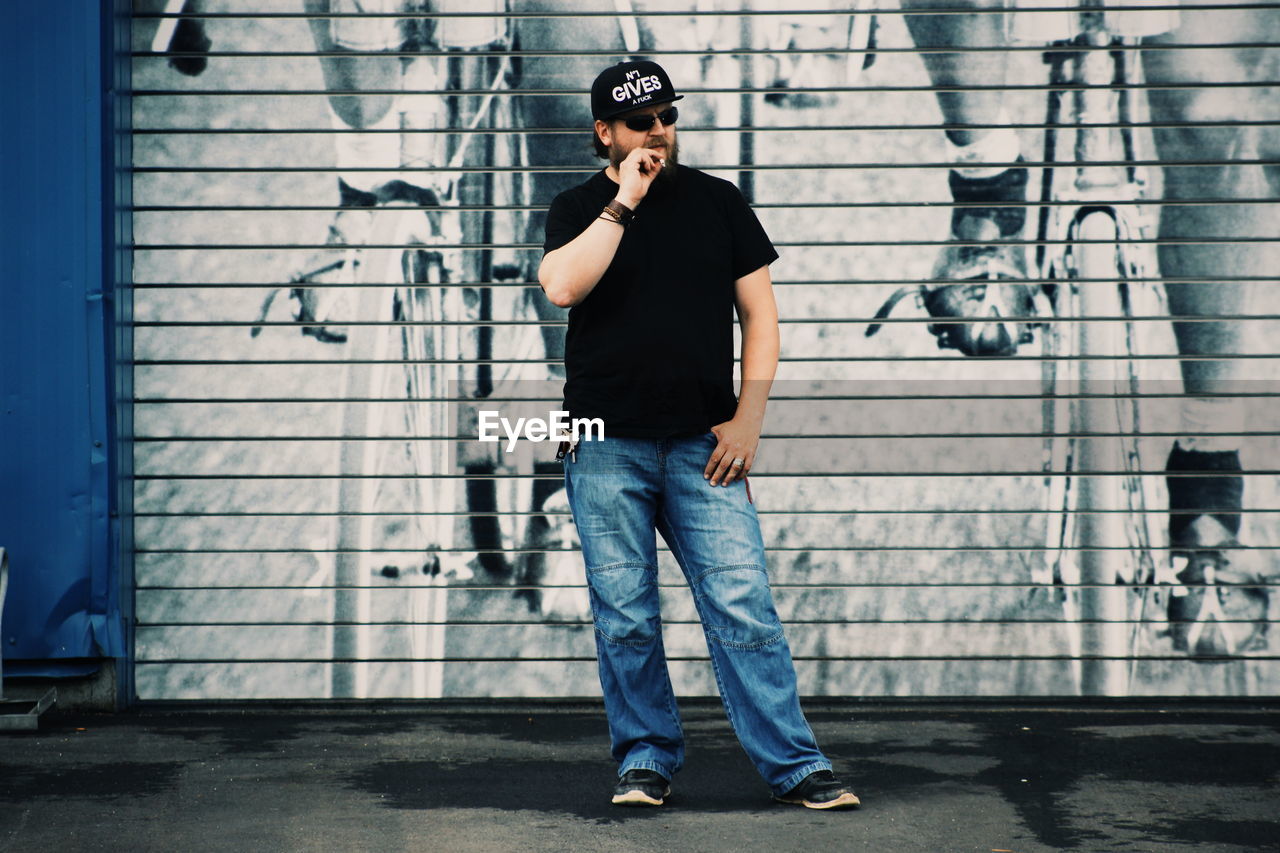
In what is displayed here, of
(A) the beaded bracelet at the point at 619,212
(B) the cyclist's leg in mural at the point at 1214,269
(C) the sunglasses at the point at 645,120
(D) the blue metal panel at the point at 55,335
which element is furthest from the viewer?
(B) the cyclist's leg in mural at the point at 1214,269

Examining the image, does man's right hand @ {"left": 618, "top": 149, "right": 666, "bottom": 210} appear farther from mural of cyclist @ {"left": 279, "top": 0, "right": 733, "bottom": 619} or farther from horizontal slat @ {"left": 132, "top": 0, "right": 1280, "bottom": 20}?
horizontal slat @ {"left": 132, "top": 0, "right": 1280, "bottom": 20}

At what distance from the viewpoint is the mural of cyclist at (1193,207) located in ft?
17.3

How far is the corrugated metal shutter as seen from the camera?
5309 millimetres

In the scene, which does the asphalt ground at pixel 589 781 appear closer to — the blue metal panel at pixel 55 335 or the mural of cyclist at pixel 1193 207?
the blue metal panel at pixel 55 335

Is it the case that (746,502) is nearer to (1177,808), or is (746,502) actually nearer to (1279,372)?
(1177,808)

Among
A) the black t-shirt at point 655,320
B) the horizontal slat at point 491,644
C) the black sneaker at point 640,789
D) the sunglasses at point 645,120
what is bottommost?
the black sneaker at point 640,789

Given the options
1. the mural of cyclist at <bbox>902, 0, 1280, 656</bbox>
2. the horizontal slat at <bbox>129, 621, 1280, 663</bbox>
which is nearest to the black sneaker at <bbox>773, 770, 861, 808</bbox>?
the horizontal slat at <bbox>129, 621, 1280, 663</bbox>

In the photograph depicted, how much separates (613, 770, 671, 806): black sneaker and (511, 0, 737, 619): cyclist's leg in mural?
1.47 m

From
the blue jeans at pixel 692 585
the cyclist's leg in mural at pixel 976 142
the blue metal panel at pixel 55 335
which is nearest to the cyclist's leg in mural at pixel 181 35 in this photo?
the blue metal panel at pixel 55 335

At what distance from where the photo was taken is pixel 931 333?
5.35m

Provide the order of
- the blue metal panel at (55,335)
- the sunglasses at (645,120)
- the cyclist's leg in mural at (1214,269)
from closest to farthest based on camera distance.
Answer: the sunglasses at (645,120), the blue metal panel at (55,335), the cyclist's leg in mural at (1214,269)

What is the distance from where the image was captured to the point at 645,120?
375 centimetres

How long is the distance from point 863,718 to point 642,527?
5.82ft

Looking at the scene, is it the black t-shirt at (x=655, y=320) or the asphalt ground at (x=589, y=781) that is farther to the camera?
the black t-shirt at (x=655, y=320)
